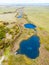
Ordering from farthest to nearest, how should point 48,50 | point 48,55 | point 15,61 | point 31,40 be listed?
point 31,40, point 48,50, point 48,55, point 15,61

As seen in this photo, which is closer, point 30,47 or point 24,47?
point 24,47

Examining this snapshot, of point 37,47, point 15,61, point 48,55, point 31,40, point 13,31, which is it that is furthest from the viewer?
point 13,31

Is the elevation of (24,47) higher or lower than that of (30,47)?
higher

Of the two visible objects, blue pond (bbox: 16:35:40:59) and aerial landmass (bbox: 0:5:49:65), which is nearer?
aerial landmass (bbox: 0:5:49:65)

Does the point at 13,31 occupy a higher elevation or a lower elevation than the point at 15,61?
lower

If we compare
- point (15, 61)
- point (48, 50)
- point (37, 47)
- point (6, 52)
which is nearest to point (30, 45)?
point (37, 47)

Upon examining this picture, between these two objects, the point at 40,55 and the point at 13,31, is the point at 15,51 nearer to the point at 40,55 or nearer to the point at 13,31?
the point at 40,55

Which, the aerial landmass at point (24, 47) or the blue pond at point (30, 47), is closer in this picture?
the aerial landmass at point (24, 47)

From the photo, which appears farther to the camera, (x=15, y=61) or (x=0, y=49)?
(x=0, y=49)
